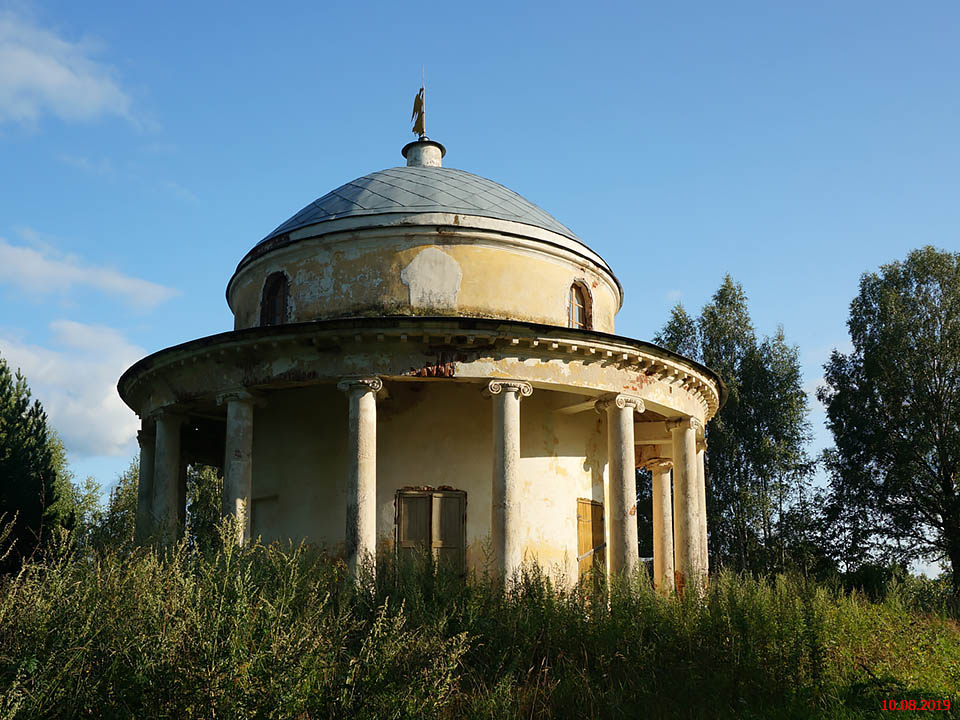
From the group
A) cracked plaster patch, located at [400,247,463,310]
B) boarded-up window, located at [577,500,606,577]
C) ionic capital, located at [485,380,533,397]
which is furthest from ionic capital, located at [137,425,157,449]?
boarded-up window, located at [577,500,606,577]

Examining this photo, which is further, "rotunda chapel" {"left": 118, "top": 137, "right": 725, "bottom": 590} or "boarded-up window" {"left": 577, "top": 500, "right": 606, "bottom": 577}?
"boarded-up window" {"left": 577, "top": 500, "right": 606, "bottom": 577}

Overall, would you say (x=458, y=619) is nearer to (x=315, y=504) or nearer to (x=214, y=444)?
(x=315, y=504)

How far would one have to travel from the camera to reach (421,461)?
16156 mm

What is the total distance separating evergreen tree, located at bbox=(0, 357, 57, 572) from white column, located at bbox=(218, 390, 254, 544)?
22.9 ft

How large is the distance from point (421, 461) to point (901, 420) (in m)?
18.2

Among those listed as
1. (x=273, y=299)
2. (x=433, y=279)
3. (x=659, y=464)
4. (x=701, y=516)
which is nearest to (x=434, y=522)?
(x=433, y=279)

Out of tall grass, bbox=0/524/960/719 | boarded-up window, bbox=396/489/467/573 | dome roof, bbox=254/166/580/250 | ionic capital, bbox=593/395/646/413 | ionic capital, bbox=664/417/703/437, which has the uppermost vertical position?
dome roof, bbox=254/166/580/250

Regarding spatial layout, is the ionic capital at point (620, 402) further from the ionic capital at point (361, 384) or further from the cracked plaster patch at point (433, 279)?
the ionic capital at point (361, 384)

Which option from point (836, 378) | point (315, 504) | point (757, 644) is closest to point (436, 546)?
point (315, 504)

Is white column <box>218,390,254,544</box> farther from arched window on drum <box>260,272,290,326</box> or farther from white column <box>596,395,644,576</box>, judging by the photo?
white column <box>596,395,644,576</box>

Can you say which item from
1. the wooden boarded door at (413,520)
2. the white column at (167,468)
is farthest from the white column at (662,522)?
the white column at (167,468)

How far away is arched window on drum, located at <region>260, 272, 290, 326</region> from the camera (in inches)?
702

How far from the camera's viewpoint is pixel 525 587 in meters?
13.0

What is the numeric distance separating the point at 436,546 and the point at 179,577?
303 inches
